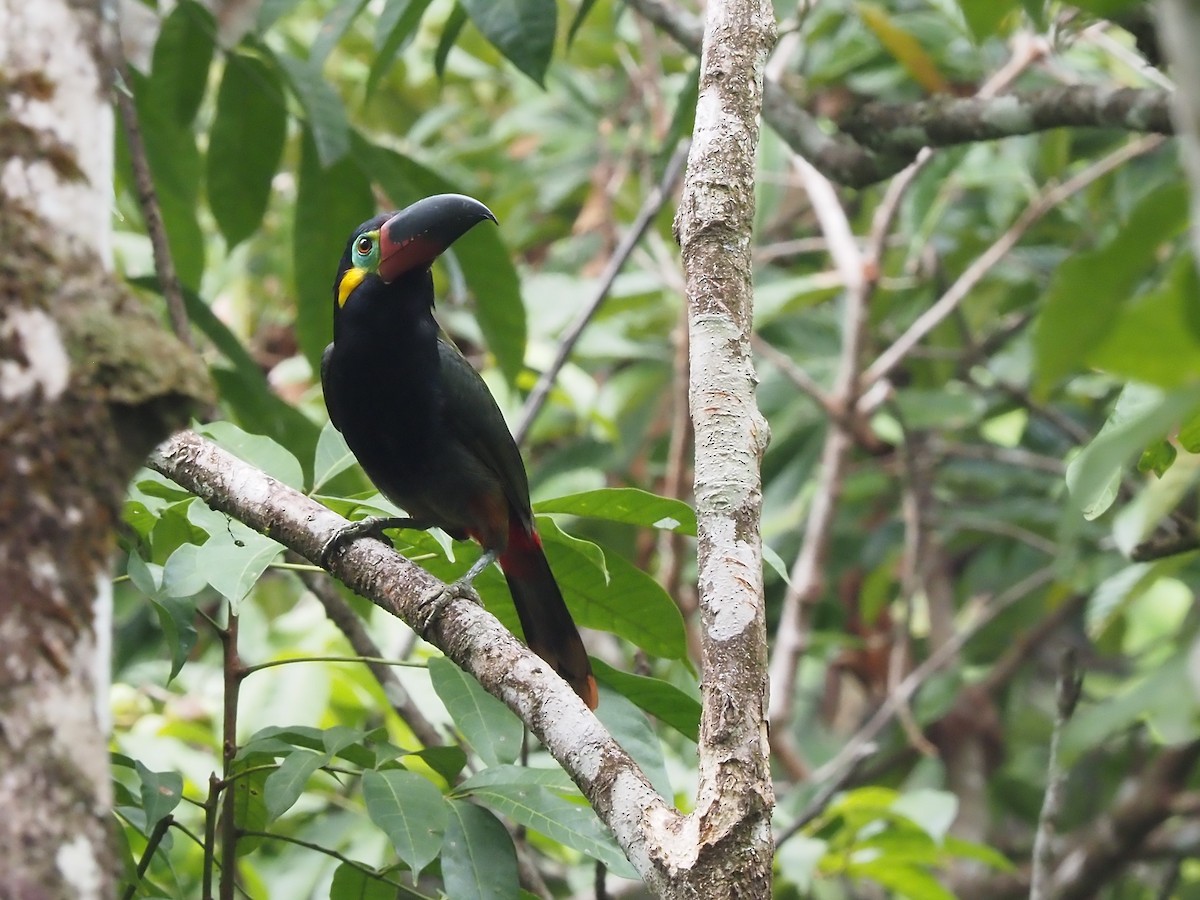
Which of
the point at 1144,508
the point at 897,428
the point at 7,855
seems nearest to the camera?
the point at 7,855

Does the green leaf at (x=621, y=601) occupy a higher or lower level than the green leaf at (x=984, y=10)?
lower

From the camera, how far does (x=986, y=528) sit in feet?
16.6

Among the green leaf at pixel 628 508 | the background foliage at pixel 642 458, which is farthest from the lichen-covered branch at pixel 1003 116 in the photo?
the green leaf at pixel 628 508

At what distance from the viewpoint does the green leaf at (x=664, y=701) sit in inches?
89.1

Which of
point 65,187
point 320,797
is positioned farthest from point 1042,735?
point 65,187

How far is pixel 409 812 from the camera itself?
→ 189cm

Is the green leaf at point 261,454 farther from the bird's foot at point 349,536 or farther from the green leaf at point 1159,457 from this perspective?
the green leaf at point 1159,457

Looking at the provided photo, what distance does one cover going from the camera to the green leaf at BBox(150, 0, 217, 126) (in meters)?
3.35

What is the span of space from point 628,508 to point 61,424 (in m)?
1.20

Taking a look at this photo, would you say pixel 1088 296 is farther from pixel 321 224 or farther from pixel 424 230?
pixel 321 224

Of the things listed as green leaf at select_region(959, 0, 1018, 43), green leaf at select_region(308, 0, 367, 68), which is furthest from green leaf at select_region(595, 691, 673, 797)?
green leaf at select_region(308, 0, 367, 68)

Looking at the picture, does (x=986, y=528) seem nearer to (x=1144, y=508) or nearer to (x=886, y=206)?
(x=886, y=206)

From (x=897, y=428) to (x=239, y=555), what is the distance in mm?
3974

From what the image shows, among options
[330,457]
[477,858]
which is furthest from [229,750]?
[330,457]
